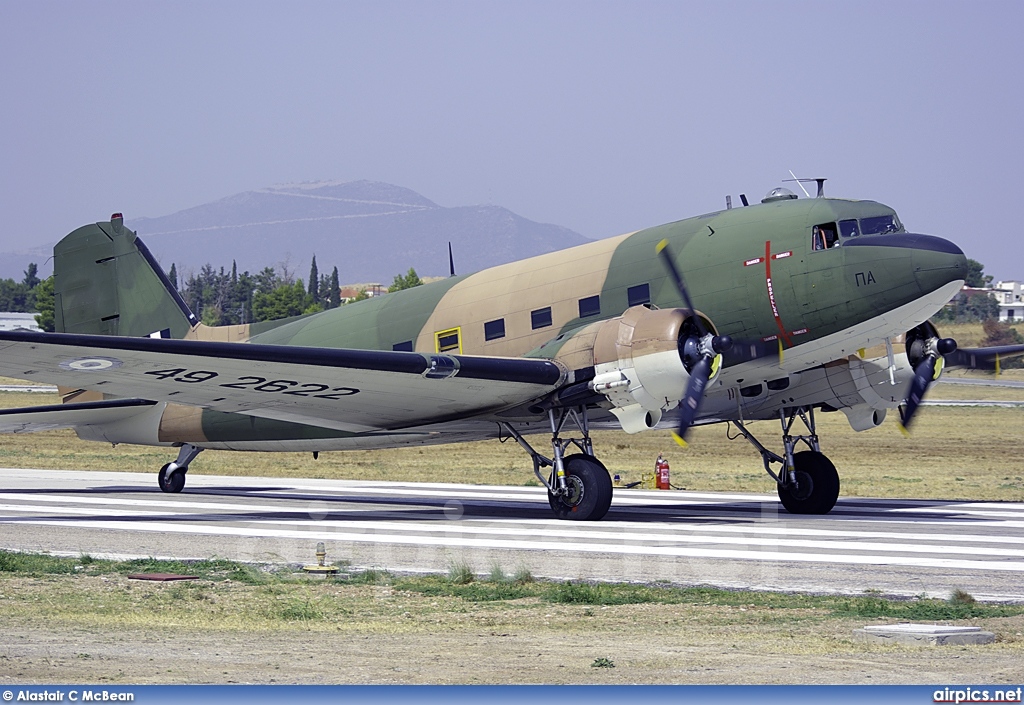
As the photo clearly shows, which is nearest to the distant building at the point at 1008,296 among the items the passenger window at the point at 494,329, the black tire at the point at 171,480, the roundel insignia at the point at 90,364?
the passenger window at the point at 494,329

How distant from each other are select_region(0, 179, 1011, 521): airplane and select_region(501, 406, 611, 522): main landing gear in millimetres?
23

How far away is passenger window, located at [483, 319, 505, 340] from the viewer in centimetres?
1931

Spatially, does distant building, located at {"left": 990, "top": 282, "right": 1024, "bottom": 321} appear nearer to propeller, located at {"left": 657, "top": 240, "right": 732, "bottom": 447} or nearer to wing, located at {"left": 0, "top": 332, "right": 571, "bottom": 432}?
propeller, located at {"left": 657, "top": 240, "right": 732, "bottom": 447}

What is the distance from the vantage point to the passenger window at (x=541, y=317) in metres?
18.8

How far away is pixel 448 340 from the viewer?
20047 millimetres

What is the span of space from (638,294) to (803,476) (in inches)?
188

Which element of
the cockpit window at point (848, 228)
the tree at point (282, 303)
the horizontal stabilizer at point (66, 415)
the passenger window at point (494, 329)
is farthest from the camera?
the tree at point (282, 303)

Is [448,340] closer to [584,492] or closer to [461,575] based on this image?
[584,492]

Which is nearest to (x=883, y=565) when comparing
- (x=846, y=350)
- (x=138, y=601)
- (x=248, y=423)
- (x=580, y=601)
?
(x=580, y=601)

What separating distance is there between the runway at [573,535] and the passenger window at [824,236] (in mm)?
4075

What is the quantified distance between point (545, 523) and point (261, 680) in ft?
36.3

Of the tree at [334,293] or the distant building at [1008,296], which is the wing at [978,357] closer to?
the distant building at [1008,296]

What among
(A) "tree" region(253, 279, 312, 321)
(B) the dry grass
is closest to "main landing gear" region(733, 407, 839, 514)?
(B) the dry grass

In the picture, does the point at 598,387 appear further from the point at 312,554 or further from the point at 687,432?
the point at 312,554
